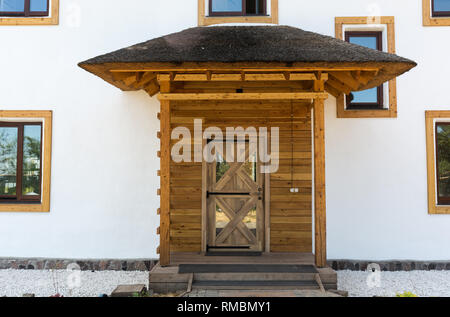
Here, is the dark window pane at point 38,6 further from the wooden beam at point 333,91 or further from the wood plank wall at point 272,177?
the wooden beam at point 333,91

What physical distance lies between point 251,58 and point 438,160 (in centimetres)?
375

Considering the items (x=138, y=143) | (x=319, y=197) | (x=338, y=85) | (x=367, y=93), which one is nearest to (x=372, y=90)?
(x=367, y=93)

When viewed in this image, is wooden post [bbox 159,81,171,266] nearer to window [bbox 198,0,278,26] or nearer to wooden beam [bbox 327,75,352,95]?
window [bbox 198,0,278,26]

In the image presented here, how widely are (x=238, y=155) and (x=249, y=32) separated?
1882 mm

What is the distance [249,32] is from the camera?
4.77m

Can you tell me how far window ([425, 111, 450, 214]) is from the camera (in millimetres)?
5301

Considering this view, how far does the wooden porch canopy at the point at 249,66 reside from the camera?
12.8 ft

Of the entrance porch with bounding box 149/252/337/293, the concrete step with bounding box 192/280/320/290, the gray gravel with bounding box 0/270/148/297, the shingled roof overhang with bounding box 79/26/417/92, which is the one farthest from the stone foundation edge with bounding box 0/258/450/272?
the shingled roof overhang with bounding box 79/26/417/92

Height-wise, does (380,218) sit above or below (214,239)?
above
